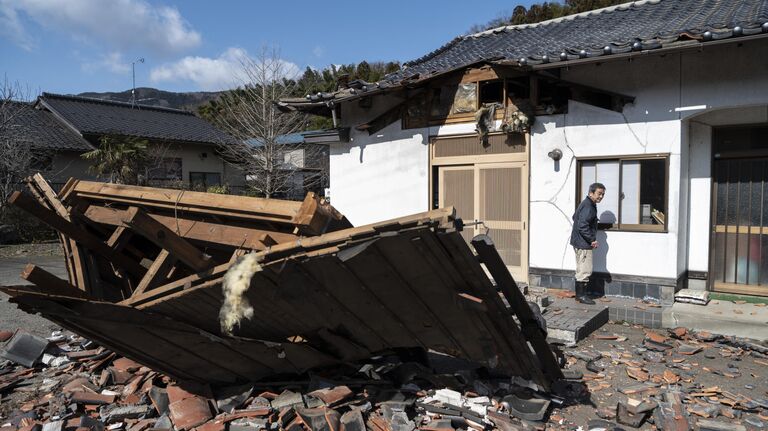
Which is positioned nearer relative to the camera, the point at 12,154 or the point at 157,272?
the point at 157,272

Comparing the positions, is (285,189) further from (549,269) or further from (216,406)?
(216,406)

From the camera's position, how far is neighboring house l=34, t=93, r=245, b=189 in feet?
72.0

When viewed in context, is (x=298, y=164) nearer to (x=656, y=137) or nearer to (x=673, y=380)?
(x=656, y=137)

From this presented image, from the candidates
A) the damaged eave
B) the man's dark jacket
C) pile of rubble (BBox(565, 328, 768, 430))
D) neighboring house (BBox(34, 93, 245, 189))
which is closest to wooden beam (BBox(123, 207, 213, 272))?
pile of rubble (BBox(565, 328, 768, 430))

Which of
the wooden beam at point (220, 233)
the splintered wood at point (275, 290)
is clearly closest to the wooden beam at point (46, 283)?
the splintered wood at point (275, 290)

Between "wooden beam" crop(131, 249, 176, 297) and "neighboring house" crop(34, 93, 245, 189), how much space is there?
728 inches

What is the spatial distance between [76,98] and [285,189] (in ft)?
45.9

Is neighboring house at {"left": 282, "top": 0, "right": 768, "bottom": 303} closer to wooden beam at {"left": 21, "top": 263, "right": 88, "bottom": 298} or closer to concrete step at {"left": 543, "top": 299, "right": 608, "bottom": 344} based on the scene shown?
concrete step at {"left": 543, "top": 299, "right": 608, "bottom": 344}

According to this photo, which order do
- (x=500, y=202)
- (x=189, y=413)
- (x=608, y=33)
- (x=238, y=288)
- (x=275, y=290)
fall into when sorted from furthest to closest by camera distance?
(x=608, y=33), (x=500, y=202), (x=189, y=413), (x=275, y=290), (x=238, y=288)

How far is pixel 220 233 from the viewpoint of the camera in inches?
148

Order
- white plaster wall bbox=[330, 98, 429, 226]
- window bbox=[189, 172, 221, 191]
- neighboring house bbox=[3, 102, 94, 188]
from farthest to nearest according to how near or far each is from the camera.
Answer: window bbox=[189, 172, 221, 191], neighboring house bbox=[3, 102, 94, 188], white plaster wall bbox=[330, 98, 429, 226]

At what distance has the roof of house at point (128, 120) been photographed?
23.3 metres

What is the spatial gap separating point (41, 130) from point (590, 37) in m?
22.9

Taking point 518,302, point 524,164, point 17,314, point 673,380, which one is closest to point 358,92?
point 524,164
